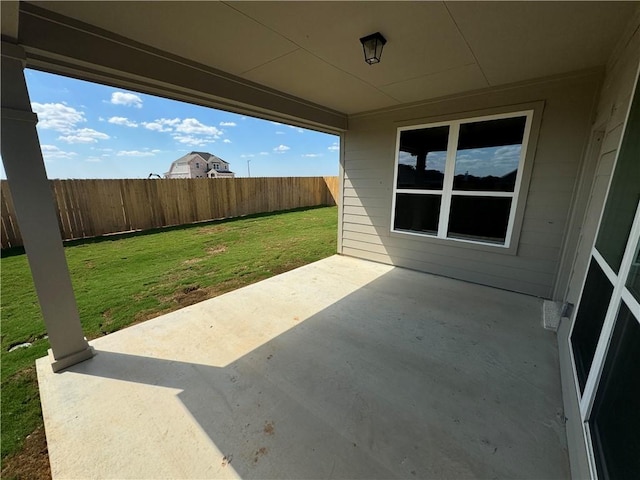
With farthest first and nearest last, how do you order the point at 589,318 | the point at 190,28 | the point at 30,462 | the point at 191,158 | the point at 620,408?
the point at 191,158, the point at 190,28, the point at 589,318, the point at 30,462, the point at 620,408

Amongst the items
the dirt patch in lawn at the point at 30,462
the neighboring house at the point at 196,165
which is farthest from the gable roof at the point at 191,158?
the dirt patch in lawn at the point at 30,462

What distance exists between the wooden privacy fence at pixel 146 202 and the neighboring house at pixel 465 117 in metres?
3.95

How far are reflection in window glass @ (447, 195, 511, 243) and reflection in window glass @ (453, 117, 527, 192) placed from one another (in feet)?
0.53

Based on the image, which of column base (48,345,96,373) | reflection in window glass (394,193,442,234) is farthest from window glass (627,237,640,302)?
column base (48,345,96,373)

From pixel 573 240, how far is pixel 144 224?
359 inches

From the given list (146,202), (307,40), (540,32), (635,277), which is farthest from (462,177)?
(146,202)

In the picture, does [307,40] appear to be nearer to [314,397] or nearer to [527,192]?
[314,397]

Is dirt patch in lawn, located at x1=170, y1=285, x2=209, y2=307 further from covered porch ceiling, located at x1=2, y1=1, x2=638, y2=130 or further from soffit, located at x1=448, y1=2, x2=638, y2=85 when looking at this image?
soffit, located at x1=448, y1=2, x2=638, y2=85

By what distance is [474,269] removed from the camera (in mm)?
3615

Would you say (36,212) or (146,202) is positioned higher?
(36,212)

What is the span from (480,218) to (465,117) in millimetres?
1343

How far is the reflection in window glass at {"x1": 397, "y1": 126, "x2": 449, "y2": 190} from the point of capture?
12.0 feet

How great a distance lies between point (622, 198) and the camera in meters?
1.48

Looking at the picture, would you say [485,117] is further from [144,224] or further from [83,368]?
[144,224]
